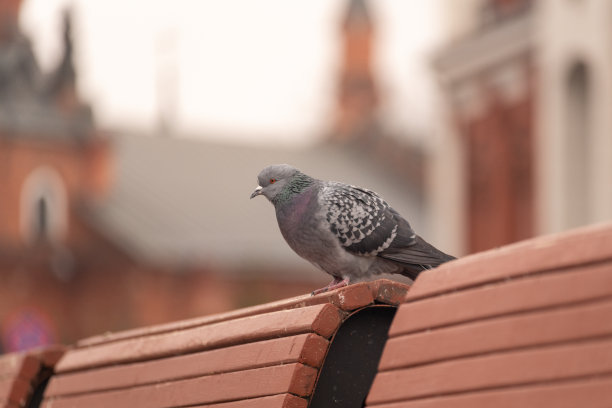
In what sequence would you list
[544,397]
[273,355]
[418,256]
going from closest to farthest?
[544,397], [273,355], [418,256]

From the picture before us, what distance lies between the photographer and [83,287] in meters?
54.9

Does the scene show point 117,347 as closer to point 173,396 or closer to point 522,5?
point 173,396

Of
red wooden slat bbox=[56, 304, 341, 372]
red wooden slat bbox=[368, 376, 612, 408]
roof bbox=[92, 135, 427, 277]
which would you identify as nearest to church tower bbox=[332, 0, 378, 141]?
roof bbox=[92, 135, 427, 277]

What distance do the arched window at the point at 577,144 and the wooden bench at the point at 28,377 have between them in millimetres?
24475

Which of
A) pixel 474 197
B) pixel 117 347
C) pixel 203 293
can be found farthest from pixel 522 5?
pixel 117 347

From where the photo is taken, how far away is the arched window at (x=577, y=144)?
30575mm

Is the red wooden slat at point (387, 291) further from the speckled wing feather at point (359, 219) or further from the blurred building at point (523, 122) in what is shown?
the blurred building at point (523, 122)

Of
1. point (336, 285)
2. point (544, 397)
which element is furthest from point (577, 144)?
point (544, 397)

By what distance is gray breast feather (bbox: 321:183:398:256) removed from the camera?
18.5ft

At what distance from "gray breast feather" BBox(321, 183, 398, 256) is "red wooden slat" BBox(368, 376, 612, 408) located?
1.72 m

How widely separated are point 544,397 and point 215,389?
61.8 inches

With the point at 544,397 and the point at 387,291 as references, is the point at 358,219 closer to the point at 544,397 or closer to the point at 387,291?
the point at 387,291

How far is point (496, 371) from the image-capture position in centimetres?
373

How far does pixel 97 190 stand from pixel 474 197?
21727mm
